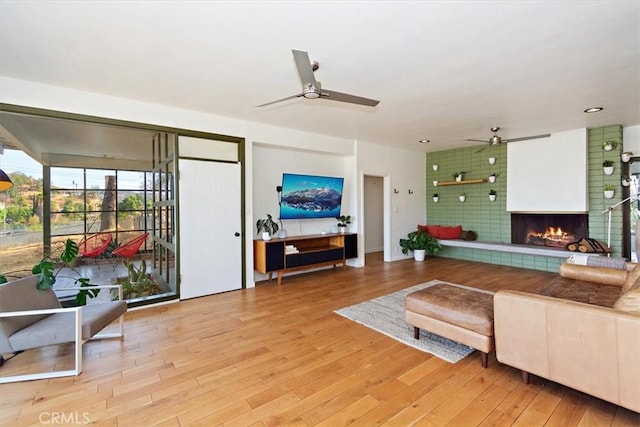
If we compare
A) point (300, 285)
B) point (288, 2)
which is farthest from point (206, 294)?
point (288, 2)

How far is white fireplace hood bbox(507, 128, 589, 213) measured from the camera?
17.6 feet

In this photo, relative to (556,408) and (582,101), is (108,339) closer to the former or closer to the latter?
(556,408)

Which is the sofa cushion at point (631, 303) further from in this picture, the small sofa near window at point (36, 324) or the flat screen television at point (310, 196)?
the flat screen television at point (310, 196)

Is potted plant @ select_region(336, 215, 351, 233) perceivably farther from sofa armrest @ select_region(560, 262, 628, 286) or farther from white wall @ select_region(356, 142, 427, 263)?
sofa armrest @ select_region(560, 262, 628, 286)

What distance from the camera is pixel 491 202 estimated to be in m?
6.73

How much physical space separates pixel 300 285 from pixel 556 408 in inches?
140

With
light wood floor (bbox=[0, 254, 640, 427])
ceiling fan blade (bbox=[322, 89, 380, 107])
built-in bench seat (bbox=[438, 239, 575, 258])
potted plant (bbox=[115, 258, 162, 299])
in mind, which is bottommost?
light wood floor (bbox=[0, 254, 640, 427])

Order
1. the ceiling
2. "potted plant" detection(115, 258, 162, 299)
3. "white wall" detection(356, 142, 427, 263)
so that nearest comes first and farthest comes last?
the ceiling
"potted plant" detection(115, 258, 162, 299)
"white wall" detection(356, 142, 427, 263)

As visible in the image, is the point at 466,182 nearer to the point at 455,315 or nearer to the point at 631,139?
the point at 631,139

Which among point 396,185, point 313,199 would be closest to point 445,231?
point 396,185

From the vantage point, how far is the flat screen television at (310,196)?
17.9 ft

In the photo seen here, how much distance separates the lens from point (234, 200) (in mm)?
4727

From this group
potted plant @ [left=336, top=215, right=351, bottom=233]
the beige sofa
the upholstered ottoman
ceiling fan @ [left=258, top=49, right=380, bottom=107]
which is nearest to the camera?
the beige sofa

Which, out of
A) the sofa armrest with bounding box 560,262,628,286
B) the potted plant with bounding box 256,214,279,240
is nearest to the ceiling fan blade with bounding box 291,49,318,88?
the potted plant with bounding box 256,214,279,240
